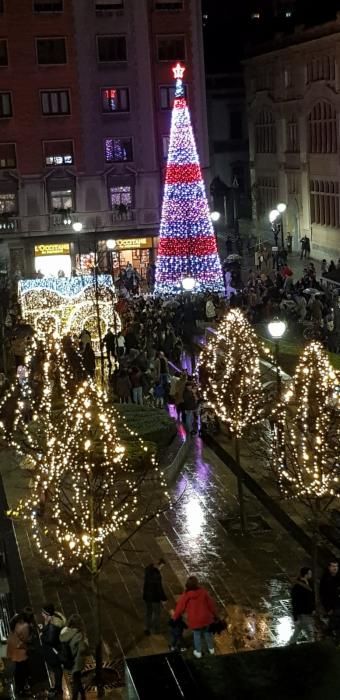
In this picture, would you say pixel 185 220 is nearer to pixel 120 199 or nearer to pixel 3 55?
pixel 120 199

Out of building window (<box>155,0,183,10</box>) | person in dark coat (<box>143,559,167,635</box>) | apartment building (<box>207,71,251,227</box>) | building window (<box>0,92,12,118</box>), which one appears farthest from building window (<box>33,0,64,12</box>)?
person in dark coat (<box>143,559,167,635</box>)

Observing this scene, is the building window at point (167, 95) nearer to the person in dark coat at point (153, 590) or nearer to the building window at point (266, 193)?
the building window at point (266, 193)

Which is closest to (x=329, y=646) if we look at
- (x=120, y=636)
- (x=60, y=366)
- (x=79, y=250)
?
(x=120, y=636)

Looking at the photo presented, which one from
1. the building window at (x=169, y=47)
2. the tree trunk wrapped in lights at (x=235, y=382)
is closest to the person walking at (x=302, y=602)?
the tree trunk wrapped in lights at (x=235, y=382)

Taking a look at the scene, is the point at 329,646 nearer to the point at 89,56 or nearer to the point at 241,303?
the point at 241,303

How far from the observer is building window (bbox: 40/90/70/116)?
5212 cm

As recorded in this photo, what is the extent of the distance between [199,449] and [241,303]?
12.9m

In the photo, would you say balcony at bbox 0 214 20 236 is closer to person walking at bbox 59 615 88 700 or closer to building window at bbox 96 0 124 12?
building window at bbox 96 0 124 12

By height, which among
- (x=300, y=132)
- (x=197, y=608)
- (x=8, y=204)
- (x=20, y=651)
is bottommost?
(x=20, y=651)

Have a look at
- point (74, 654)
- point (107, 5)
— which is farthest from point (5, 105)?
point (74, 654)

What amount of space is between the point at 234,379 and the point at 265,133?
143ft

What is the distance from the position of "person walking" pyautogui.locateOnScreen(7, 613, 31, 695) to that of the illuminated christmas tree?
2644cm

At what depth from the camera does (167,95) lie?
176 ft

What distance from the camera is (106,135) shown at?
52938 mm
